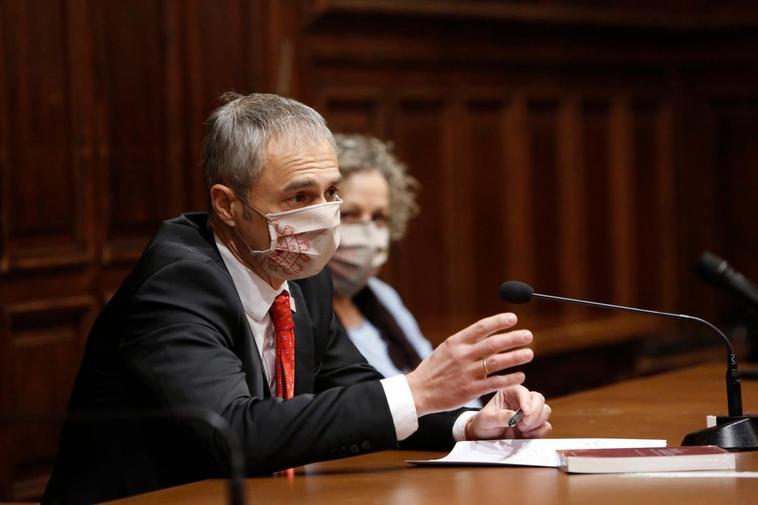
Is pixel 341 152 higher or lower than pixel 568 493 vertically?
higher

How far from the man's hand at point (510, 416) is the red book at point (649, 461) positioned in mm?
269

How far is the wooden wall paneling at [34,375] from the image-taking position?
14.1 ft

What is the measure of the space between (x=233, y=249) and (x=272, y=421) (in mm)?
559

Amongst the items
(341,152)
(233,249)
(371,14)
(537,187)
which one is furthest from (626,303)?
(233,249)

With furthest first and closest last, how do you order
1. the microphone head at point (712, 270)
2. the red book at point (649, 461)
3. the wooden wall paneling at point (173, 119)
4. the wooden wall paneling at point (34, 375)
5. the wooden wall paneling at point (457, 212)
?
the wooden wall paneling at point (457, 212) < the wooden wall paneling at point (173, 119) < the wooden wall paneling at point (34, 375) < the microphone head at point (712, 270) < the red book at point (649, 461)

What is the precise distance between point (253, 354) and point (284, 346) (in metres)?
0.13

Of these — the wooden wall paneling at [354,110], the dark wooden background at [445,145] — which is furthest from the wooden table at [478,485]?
the wooden wall paneling at [354,110]

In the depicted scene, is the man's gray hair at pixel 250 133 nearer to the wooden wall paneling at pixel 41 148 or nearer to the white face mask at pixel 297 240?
the white face mask at pixel 297 240

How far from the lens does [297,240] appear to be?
2.58 meters

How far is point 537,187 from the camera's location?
6.35 metres

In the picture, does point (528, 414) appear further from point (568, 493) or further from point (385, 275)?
point (385, 275)

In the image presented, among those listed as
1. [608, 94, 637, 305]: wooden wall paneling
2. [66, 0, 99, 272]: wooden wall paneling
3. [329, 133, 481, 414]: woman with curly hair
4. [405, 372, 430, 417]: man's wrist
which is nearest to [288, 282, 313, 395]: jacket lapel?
[405, 372, 430, 417]: man's wrist

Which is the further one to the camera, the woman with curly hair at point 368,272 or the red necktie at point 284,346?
the woman with curly hair at point 368,272

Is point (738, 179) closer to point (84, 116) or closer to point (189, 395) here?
point (84, 116)
